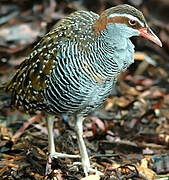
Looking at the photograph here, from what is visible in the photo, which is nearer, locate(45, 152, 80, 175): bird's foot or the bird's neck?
the bird's neck

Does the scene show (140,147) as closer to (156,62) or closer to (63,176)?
(63,176)

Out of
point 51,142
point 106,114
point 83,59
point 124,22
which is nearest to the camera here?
point 124,22

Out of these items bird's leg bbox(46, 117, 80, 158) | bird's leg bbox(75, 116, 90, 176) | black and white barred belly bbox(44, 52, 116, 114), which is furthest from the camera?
bird's leg bbox(46, 117, 80, 158)

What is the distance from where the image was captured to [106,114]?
6.34m

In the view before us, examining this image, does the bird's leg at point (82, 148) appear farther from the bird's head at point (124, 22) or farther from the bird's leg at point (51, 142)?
the bird's head at point (124, 22)

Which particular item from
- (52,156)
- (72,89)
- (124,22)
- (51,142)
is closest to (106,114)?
(51,142)

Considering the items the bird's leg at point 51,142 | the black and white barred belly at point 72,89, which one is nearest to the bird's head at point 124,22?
the black and white barred belly at point 72,89

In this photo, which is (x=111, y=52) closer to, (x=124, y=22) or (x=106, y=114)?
(x=124, y=22)

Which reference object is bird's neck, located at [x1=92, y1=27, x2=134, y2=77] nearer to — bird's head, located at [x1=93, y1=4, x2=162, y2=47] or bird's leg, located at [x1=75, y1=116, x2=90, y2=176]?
bird's head, located at [x1=93, y1=4, x2=162, y2=47]

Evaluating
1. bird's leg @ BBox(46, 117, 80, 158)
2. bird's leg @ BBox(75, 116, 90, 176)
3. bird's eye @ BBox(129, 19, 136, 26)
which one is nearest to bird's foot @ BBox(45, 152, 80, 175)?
bird's leg @ BBox(46, 117, 80, 158)

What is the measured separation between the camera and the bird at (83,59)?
456 centimetres

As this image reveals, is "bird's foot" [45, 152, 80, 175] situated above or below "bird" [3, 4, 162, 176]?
below

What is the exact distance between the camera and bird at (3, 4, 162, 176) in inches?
180

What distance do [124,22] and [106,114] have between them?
6.58ft
